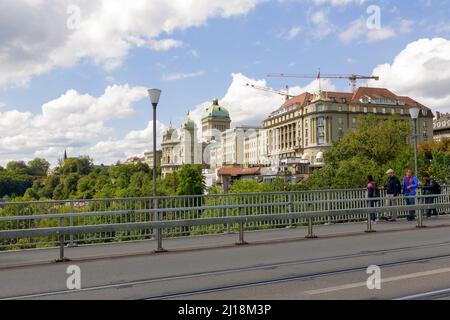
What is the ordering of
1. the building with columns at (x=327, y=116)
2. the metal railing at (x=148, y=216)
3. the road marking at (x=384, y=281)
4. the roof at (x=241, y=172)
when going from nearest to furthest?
the road marking at (x=384, y=281), the metal railing at (x=148, y=216), the roof at (x=241, y=172), the building with columns at (x=327, y=116)

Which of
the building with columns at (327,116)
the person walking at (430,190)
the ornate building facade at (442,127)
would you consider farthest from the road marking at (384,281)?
the ornate building facade at (442,127)

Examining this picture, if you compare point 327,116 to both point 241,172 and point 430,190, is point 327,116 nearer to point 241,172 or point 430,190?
point 241,172

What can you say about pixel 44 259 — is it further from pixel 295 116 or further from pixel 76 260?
pixel 295 116

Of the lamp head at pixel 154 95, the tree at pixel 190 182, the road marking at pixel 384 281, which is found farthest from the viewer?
the tree at pixel 190 182

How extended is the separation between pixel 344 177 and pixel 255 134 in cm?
16603

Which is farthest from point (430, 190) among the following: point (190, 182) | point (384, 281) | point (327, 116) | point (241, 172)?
point (241, 172)

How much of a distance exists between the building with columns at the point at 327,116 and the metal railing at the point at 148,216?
4357 inches

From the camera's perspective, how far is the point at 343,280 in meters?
8.12

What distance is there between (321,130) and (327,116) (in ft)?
13.7

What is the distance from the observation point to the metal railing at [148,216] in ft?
40.1

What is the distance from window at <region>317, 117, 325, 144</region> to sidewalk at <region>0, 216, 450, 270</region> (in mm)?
123419

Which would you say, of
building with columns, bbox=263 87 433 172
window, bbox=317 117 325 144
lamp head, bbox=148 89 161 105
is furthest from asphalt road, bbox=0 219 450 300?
window, bbox=317 117 325 144

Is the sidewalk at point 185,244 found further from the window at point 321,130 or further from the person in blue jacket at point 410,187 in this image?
the window at point 321,130
